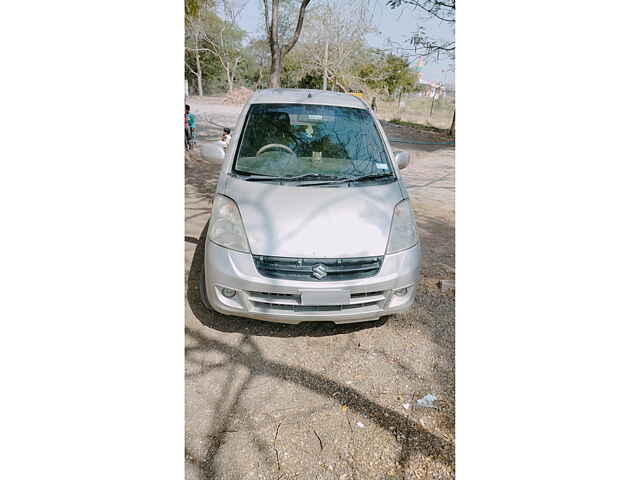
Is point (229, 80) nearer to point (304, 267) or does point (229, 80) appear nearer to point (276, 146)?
point (276, 146)

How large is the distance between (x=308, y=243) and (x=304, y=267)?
5.8 inches

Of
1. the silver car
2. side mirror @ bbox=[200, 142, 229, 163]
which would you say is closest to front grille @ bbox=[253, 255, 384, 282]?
the silver car

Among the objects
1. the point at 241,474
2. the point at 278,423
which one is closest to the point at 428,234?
the point at 278,423

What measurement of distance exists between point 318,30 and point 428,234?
94.2ft

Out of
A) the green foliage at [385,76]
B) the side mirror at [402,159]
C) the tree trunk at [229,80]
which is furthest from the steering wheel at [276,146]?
the tree trunk at [229,80]

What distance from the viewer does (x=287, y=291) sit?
2416 millimetres

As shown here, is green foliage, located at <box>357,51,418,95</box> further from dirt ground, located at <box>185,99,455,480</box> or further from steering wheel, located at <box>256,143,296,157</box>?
dirt ground, located at <box>185,99,455,480</box>

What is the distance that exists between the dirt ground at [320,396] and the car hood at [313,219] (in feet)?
2.24

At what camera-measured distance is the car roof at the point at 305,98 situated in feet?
11.8

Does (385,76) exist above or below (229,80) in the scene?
below

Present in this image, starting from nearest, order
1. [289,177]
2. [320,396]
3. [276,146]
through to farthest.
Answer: [320,396]
[289,177]
[276,146]

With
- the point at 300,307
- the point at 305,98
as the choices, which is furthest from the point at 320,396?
the point at 305,98

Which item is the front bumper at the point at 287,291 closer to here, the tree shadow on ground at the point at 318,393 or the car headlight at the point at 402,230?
the car headlight at the point at 402,230

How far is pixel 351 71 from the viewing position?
106ft
